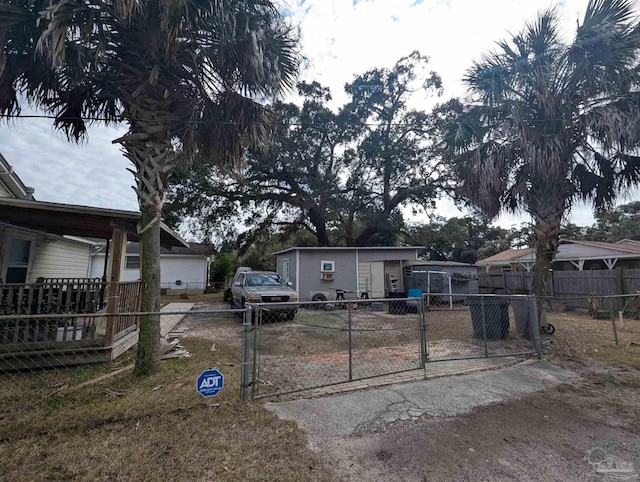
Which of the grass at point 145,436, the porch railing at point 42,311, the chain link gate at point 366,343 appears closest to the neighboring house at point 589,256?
the chain link gate at point 366,343

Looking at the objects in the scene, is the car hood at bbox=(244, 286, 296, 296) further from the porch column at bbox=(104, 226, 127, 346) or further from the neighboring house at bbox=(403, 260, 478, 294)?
the neighboring house at bbox=(403, 260, 478, 294)

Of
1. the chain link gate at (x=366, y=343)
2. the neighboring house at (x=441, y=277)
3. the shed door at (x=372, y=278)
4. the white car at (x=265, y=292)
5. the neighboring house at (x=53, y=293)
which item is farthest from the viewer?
the shed door at (x=372, y=278)

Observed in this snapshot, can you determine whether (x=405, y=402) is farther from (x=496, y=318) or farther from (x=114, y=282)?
(x=114, y=282)

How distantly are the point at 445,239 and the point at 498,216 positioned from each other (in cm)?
1720

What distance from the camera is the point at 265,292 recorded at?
33.1 feet

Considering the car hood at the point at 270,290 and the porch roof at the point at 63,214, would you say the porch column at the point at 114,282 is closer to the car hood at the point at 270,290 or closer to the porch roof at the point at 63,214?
→ the porch roof at the point at 63,214

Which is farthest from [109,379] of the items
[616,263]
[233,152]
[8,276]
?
[616,263]

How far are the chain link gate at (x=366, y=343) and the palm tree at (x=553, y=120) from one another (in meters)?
1.58

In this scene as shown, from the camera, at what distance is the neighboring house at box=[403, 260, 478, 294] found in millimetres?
14586

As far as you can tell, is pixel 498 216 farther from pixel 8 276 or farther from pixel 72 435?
pixel 8 276

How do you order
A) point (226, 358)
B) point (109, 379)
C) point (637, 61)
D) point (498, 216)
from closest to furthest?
point (109, 379)
point (226, 358)
point (637, 61)
point (498, 216)

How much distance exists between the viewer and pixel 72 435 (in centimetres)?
303

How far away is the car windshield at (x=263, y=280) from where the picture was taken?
1117 cm

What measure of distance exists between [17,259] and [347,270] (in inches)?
469
